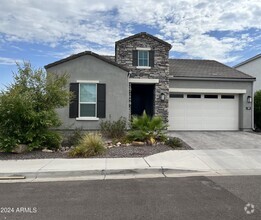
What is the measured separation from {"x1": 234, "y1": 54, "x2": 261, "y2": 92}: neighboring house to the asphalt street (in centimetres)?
1781

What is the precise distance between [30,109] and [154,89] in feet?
29.8

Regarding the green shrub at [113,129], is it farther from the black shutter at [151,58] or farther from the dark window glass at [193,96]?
the dark window glass at [193,96]

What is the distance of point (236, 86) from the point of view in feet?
62.9

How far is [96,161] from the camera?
972 cm

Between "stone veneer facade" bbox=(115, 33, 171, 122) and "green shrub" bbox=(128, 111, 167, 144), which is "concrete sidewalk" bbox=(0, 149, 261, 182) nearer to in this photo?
"green shrub" bbox=(128, 111, 167, 144)

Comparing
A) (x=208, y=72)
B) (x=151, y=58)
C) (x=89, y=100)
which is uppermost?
(x=151, y=58)

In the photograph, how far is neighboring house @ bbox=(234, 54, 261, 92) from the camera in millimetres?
23725

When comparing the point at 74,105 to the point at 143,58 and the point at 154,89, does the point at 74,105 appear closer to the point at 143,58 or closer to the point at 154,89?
the point at 154,89

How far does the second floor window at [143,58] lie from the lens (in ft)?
59.9

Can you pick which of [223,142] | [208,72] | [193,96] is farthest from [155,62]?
[223,142]

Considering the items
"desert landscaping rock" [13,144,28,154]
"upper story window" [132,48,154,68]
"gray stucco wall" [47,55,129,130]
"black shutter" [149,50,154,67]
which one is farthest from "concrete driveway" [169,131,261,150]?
"desert landscaping rock" [13,144,28,154]

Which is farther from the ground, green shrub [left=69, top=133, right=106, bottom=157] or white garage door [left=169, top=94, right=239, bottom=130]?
white garage door [left=169, top=94, right=239, bottom=130]

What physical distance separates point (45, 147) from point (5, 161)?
2.05 meters

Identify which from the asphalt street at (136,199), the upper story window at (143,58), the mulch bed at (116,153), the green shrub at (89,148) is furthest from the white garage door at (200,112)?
the asphalt street at (136,199)
